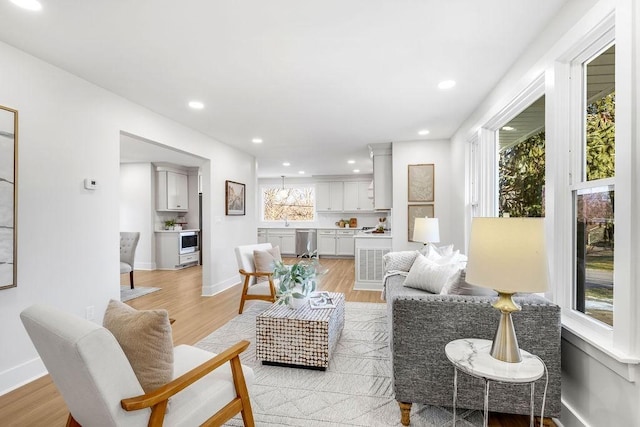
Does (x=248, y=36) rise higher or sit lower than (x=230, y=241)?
higher

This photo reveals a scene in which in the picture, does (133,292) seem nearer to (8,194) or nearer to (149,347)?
(8,194)

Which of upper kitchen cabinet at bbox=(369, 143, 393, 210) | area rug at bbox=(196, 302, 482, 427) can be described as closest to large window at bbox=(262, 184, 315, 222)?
upper kitchen cabinet at bbox=(369, 143, 393, 210)

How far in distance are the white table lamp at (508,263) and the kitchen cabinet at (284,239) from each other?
7893 millimetres

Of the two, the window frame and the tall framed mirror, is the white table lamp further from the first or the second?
the window frame

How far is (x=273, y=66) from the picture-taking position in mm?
2588

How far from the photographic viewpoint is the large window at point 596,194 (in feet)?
5.25

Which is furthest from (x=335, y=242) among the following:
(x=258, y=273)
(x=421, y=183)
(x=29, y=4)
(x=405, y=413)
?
(x=29, y=4)

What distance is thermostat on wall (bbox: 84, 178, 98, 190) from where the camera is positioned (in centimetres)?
283

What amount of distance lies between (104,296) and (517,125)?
13.7 ft

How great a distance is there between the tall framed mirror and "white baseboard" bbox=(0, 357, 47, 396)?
0.62 meters

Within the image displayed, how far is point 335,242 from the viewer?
353 inches

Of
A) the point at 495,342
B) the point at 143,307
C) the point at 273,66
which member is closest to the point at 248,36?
the point at 273,66

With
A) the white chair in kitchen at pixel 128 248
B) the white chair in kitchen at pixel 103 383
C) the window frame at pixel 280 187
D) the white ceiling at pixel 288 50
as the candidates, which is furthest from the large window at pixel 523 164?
the window frame at pixel 280 187

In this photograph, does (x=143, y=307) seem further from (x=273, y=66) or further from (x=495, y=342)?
(x=495, y=342)
